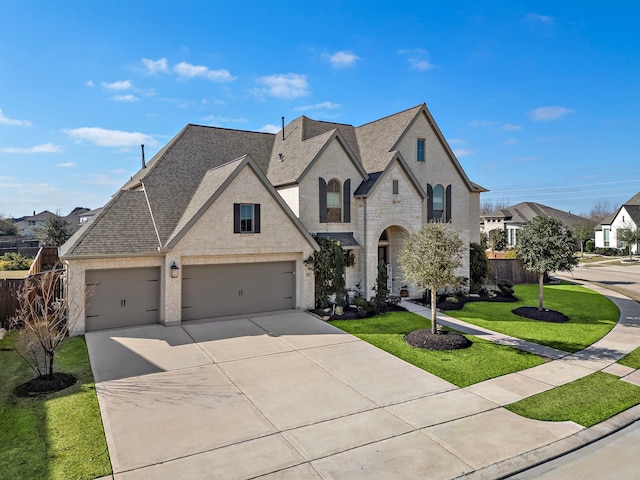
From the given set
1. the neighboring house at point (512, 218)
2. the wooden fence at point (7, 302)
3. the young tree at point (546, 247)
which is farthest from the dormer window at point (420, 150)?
the neighboring house at point (512, 218)

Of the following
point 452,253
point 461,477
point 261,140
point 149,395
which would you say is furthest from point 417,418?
point 261,140

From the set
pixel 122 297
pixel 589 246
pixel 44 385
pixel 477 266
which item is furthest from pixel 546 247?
pixel 589 246

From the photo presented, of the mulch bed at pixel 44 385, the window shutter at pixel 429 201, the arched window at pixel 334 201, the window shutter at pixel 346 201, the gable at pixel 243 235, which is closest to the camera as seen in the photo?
the mulch bed at pixel 44 385

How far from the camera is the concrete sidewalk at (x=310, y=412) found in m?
7.20

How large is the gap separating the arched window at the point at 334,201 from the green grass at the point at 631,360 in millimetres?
12501

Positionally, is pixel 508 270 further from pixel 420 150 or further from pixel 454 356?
pixel 454 356

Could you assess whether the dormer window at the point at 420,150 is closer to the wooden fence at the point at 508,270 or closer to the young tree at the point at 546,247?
the young tree at the point at 546,247

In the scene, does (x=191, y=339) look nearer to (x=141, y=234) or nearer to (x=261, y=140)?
(x=141, y=234)

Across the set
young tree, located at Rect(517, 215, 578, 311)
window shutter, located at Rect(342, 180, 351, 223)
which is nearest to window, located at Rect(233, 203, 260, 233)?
window shutter, located at Rect(342, 180, 351, 223)

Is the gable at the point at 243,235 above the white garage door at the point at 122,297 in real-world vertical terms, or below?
above

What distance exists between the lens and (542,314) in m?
18.7

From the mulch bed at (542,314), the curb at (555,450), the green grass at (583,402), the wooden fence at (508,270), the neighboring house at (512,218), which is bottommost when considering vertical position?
the curb at (555,450)

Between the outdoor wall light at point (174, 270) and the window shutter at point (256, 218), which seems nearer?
the outdoor wall light at point (174, 270)

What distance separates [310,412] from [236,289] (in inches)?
372
